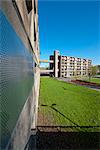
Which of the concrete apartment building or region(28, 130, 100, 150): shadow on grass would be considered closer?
region(28, 130, 100, 150): shadow on grass

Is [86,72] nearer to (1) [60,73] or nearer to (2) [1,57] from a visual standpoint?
(1) [60,73]

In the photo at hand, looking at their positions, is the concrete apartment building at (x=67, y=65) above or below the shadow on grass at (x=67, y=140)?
above

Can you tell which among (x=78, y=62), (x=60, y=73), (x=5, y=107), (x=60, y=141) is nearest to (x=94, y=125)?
(x=60, y=141)

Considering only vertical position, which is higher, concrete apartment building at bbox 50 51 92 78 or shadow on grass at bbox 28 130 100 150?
concrete apartment building at bbox 50 51 92 78

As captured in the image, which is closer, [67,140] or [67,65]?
[67,140]

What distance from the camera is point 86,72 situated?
326ft

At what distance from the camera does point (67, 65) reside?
86.1m

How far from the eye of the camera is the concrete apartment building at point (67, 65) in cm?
7818

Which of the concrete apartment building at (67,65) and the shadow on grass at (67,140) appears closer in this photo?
the shadow on grass at (67,140)

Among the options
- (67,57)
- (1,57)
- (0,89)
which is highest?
(67,57)

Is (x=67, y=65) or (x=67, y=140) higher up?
(x=67, y=65)

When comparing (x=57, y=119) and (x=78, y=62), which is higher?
(x=78, y=62)

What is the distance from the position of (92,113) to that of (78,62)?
283 feet

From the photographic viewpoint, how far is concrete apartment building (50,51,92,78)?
3078 inches
